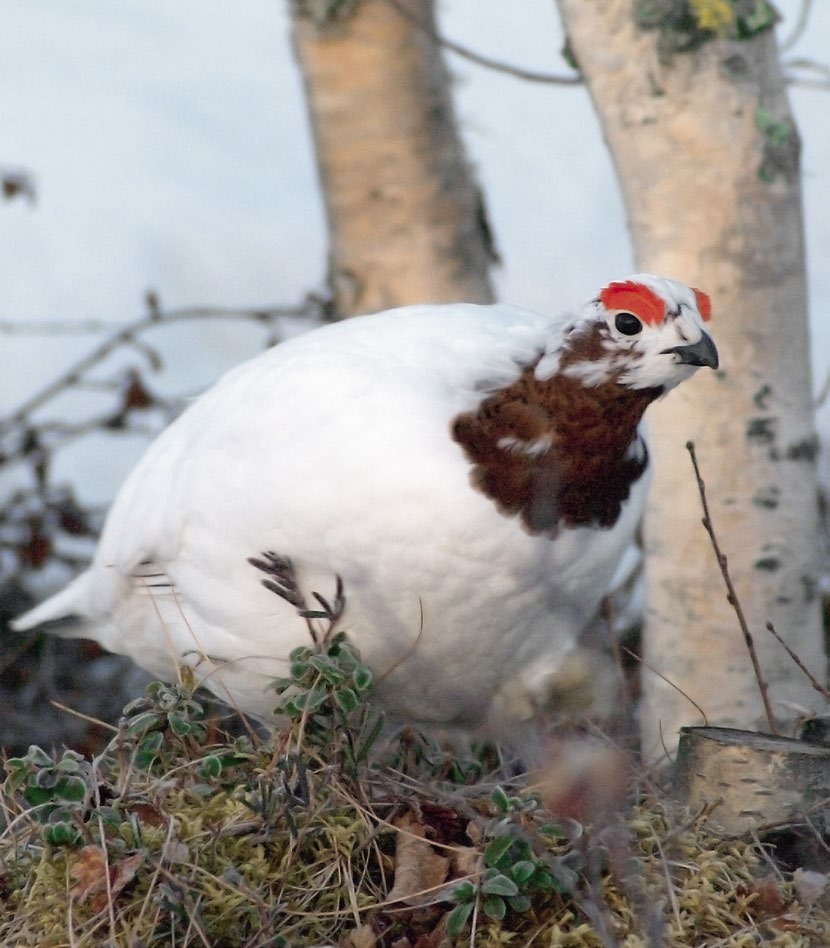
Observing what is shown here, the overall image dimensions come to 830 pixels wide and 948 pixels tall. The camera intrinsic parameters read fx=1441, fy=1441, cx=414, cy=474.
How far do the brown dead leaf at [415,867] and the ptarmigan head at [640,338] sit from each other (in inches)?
27.5

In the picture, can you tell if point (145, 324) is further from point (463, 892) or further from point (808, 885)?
point (808, 885)

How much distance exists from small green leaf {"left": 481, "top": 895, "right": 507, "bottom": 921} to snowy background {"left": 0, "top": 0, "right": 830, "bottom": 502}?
3.46m

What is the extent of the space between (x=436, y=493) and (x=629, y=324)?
0.36m

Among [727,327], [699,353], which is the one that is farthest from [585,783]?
[727,327]

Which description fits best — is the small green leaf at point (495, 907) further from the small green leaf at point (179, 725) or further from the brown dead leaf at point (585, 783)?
the small green leaf at point (179, 725)

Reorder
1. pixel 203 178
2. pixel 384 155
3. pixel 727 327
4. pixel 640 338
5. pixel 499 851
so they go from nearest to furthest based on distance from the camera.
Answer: pixel 499 851 → pixel 640 338 → pixel 727 327 → pixel 384 155 → pixel 203 178

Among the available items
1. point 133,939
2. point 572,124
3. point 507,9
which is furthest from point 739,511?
point 507,9

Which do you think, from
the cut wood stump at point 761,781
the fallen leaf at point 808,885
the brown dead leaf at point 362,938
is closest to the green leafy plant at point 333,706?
the brown dead leaf at point 362,938

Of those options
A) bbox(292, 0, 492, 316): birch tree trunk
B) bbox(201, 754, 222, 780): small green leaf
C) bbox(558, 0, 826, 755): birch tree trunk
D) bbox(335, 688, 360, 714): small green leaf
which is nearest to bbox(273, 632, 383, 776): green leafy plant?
bbox(335, 688, 360, 714): small green leaf

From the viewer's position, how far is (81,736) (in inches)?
176

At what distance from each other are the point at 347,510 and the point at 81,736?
8.74 feet

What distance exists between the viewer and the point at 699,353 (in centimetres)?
200

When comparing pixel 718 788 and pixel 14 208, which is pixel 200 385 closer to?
pixel 14 208

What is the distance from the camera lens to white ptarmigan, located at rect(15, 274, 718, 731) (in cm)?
206
